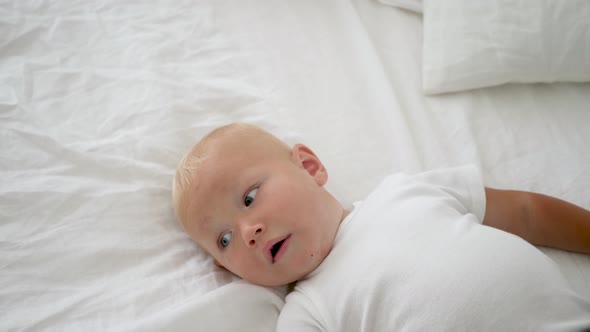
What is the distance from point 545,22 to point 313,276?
902 mm

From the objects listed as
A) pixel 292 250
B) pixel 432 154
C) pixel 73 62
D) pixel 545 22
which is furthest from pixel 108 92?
pixel 545 22

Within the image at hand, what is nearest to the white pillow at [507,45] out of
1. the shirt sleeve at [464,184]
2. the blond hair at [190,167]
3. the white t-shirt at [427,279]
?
the shirt sleeve at [464,184]

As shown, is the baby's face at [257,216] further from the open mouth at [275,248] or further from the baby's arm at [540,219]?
the baby's arm at [540,219]

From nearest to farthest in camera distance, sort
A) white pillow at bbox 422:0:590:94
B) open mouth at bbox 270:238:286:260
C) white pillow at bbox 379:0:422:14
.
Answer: open mouth at bbox 270:238:286:260
white pillow at bbox 422:0:590:94
white pillow at bbox 379:0:422:14

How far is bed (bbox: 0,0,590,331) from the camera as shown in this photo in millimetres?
928

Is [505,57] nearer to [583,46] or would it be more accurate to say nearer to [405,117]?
[583,46]

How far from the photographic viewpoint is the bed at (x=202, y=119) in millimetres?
928

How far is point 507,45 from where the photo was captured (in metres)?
1.26

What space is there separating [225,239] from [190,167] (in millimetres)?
163

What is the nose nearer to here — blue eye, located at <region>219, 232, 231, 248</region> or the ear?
blue eye, located at <region>219, 232, 231, 248</region>

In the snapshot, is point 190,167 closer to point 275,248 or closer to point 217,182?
point 217,182

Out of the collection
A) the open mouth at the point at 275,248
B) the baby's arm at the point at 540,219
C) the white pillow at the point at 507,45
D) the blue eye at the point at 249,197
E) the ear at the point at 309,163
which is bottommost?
the baby's arm at the point at 540,219

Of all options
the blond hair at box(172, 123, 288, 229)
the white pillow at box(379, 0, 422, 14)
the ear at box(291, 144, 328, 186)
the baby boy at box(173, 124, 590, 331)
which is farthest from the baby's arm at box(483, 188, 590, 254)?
the white pillow at box(379, 0, 422, 14)

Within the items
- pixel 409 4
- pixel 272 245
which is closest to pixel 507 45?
pixel 409 4
